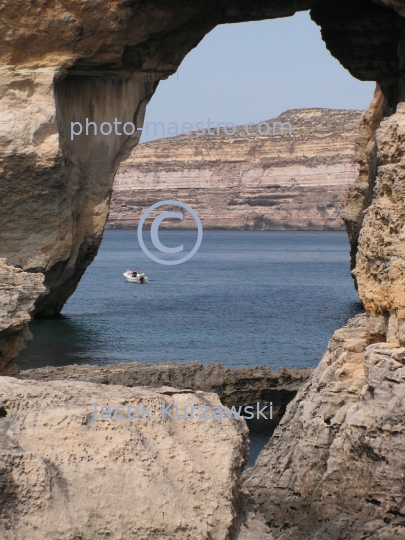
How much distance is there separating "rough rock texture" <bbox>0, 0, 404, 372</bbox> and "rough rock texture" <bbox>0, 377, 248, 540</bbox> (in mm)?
11677

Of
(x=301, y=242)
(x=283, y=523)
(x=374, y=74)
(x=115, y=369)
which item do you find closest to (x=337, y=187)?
(x=301, y=242)

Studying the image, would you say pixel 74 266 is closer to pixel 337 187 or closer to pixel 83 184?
pixel 83 184

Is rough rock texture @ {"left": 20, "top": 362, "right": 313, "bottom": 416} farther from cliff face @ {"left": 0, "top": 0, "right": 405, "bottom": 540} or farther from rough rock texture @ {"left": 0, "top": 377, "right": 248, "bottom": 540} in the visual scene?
rough rock texture @ {"left": 0, "top": 377, "right": 248, "bottom": 540}

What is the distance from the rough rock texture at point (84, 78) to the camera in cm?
1638

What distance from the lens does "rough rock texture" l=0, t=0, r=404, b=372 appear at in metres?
16.4

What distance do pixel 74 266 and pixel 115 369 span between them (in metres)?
7.05

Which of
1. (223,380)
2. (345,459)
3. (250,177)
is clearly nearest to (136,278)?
(223,380)

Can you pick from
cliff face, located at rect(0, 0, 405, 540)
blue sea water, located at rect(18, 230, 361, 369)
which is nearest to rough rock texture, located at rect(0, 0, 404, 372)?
cliff face, located at rect(0, 0, 405, 540)

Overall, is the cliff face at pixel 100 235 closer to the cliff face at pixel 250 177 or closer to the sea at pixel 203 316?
the sea at pixel 203 316

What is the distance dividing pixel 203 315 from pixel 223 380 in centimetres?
1564

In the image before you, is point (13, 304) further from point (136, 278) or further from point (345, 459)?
point (136, 278)

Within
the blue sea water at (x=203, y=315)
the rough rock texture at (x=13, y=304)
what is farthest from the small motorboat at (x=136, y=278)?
the rough rock texture at (x=13, y=304)

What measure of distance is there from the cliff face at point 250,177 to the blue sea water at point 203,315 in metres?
27.5

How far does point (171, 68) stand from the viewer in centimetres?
1872
